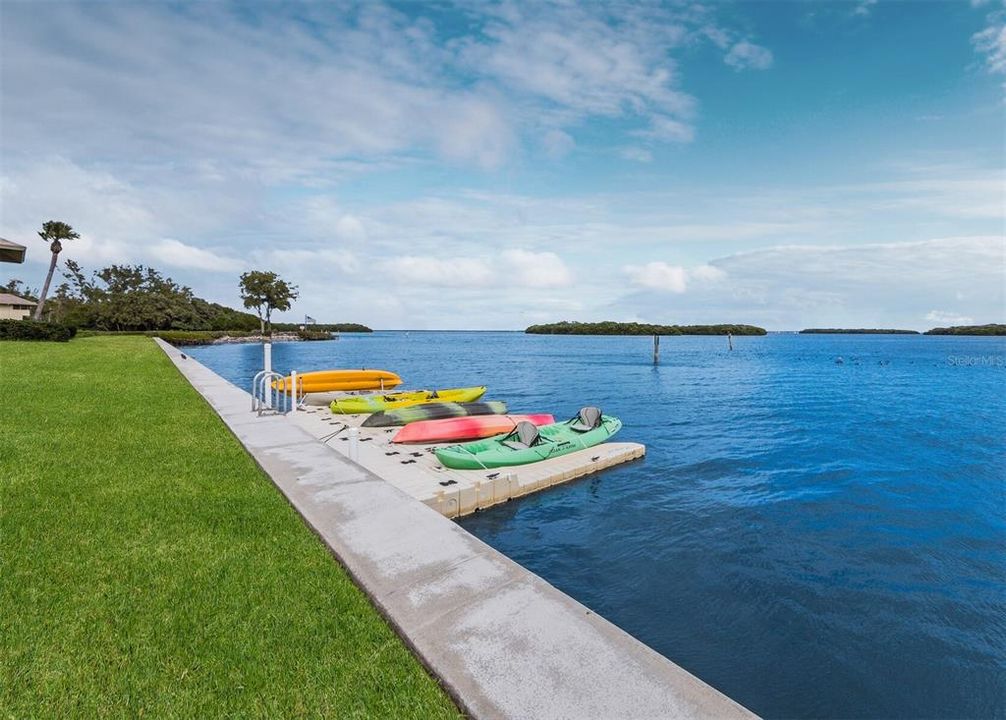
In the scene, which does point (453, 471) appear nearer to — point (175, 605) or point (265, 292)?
point (175, 605)

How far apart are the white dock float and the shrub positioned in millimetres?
28287

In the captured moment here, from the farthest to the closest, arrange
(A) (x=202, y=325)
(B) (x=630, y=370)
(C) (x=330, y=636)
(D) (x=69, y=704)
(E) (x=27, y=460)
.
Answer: (A) (x=202, y=325)
(B) (x=630, y=370)
(E) (x=27, y=460)
(C) (x=330, y=636)
(D) (x=69, y=704)

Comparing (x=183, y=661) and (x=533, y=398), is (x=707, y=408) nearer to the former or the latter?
(x=533, y=398)

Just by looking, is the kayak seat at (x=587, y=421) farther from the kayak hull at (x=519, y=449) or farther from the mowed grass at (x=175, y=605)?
the mowed grass at (x=175, y=605)

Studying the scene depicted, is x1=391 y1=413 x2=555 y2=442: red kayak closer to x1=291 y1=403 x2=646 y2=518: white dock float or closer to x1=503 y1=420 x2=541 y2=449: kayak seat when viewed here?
x1=291 y1=403 x2=646 y2=518: white dock float

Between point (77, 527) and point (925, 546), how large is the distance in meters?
14.4

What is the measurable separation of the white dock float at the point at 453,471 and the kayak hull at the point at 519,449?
174 mm

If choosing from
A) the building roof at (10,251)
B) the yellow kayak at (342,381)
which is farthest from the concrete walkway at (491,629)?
the yellow kayak at (342,381)

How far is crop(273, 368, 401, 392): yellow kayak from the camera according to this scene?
2498 centimetres

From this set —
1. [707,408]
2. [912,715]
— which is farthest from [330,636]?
[707,408]

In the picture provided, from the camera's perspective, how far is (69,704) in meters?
3.19

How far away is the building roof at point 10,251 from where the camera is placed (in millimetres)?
13219

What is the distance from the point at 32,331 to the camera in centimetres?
3225

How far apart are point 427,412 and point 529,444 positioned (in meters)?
5.52
